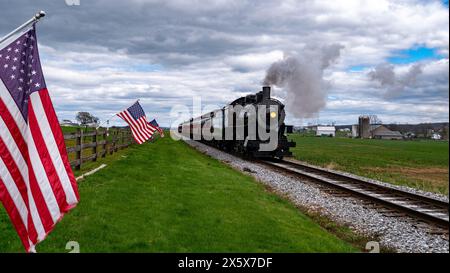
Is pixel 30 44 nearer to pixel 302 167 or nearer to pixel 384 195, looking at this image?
pixel 384 195

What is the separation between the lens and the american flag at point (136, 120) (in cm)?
2116

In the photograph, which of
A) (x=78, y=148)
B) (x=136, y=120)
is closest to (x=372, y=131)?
(x=136, y=120)

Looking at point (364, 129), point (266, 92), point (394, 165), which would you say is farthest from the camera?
point (364, 129)

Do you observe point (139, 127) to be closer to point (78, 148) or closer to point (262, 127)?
point (262, 127)

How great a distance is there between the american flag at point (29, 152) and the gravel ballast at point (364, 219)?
218 inches

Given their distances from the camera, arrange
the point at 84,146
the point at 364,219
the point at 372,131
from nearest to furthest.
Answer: the point at 364,219, the point at 84,146, the point at 372,131

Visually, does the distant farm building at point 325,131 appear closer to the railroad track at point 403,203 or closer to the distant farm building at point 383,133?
the distant farm building at point 383,133

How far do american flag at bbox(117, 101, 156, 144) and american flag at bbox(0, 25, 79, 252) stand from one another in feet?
51.6

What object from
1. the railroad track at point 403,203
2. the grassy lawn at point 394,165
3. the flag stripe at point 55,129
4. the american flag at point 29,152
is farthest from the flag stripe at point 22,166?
the grassy lawn at point 394,165

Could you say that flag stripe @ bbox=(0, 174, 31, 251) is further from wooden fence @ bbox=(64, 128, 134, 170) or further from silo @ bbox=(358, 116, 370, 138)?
silo @ bbox=(358, 116, 370, 138)

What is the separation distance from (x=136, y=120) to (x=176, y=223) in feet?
49.2

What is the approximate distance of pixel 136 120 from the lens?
22.1 m
